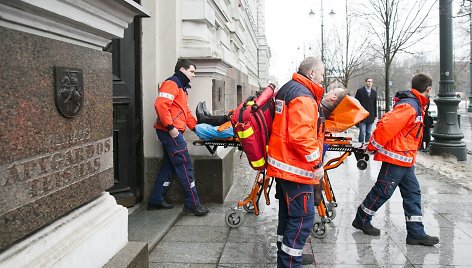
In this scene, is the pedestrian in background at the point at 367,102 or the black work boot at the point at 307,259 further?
the pedestrian in background at the point at 367,102

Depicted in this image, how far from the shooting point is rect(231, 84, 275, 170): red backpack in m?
3.87

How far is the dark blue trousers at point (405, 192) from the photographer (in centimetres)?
508

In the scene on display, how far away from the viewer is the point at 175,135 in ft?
18.8

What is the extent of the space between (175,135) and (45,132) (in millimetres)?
3265

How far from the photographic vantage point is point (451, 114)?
1179 centimetres

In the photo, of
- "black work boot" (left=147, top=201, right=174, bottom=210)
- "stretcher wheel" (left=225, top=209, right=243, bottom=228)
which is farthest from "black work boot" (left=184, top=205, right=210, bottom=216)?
"stretcher wheel" (left=225, top=209, right=243, bottom=228)

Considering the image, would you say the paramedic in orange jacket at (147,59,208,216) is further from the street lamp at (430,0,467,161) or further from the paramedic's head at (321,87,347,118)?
the street lamp at (430,0,467,161)

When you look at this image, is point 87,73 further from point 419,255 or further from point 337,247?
point 419,255

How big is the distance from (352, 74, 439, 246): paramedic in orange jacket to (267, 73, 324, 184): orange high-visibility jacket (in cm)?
142

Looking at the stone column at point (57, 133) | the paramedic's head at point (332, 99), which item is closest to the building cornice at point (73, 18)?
the stone column at point (57, 133)

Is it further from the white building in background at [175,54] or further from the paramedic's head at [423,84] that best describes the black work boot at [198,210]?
the paramedic's head at [423,84]

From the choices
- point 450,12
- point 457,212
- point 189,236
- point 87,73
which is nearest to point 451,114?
point 450,12

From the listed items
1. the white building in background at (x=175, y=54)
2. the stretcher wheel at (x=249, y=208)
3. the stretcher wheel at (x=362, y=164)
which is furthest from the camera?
the white building in background at (x=175, y=54)

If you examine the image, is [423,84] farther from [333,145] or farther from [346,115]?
[333,145]
